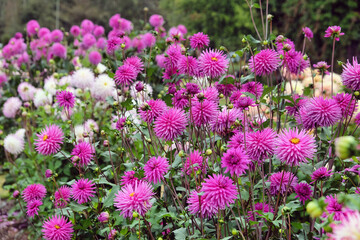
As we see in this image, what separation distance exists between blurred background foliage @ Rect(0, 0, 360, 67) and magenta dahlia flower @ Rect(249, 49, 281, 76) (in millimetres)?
2349

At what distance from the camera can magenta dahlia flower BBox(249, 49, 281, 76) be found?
1.57 metres

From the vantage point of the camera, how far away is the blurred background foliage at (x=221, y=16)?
34.3 ft

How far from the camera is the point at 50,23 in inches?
705

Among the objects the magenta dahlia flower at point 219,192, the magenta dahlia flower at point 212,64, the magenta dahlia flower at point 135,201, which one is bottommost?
the magenta dahlia flower at point 135,201

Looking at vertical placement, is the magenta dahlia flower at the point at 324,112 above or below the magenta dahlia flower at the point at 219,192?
above

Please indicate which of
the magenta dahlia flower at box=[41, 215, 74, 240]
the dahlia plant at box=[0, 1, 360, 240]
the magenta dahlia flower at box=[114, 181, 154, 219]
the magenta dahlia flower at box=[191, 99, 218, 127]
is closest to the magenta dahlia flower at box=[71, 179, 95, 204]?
the dahlia plant at box=[0, 1, 360, 240]

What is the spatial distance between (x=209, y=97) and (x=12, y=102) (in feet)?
8.50

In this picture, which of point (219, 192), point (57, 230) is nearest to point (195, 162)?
point (219, 192)

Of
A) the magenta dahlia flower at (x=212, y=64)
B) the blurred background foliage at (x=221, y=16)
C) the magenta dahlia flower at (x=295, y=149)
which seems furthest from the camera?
the blurred background foliage at (x=221, y=16)

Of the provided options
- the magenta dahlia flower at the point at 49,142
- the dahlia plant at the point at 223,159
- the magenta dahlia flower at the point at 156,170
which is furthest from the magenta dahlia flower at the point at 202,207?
the magenta dahlia flower at the point at 49,142

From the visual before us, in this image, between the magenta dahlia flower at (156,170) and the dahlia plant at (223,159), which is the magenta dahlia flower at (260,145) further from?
the magenta dahlia flower at (156,170)

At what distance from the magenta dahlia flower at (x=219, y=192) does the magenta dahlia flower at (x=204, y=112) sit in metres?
0.26

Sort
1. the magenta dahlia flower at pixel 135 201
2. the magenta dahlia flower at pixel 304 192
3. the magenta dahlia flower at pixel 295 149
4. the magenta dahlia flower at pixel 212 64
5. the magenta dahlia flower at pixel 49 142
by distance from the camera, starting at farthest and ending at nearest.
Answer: the magenta dahlia flower at pixel 49 142, the magenta dahlia flower at pixel 212 64, the magenta dahlia flower at pixel 304 192, the magenta dahlia flower at pixel 135 201, the magenta dahlia flower at pixel 295 149

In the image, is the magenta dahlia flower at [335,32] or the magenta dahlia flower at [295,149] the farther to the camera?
the magenta dahlia flower at [335,32]
